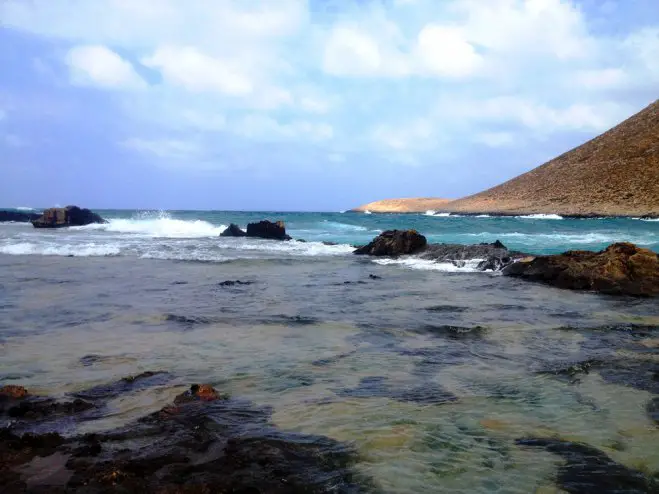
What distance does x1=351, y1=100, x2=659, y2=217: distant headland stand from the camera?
52.8 meters

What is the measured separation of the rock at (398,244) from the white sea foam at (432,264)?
3.88 ft

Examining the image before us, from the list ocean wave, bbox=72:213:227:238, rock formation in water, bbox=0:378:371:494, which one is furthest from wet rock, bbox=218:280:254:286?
ocean wave, bbox=72:213:227:238

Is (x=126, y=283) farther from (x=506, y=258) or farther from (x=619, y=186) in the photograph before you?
(x=619, y=186)

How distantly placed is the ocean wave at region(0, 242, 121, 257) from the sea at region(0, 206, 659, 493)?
7496 mm

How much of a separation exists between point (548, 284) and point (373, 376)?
818cm

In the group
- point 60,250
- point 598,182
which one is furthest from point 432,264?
point 598,182

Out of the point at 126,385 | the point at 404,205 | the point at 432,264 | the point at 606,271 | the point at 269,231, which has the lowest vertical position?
the point at 126,385

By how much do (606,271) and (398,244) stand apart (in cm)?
889

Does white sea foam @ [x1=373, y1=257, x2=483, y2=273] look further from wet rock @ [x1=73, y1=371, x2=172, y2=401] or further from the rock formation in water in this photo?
the rock formation in water

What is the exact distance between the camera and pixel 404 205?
405ft

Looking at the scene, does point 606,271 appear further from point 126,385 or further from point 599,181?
point 599,181

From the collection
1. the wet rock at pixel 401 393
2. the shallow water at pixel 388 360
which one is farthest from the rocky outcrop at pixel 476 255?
the wet rock at pixel 401 393

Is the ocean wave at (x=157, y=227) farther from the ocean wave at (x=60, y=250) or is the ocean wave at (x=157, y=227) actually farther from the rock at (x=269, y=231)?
the ocean wave at (x=60, y=250)

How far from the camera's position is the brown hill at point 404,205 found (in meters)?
113
